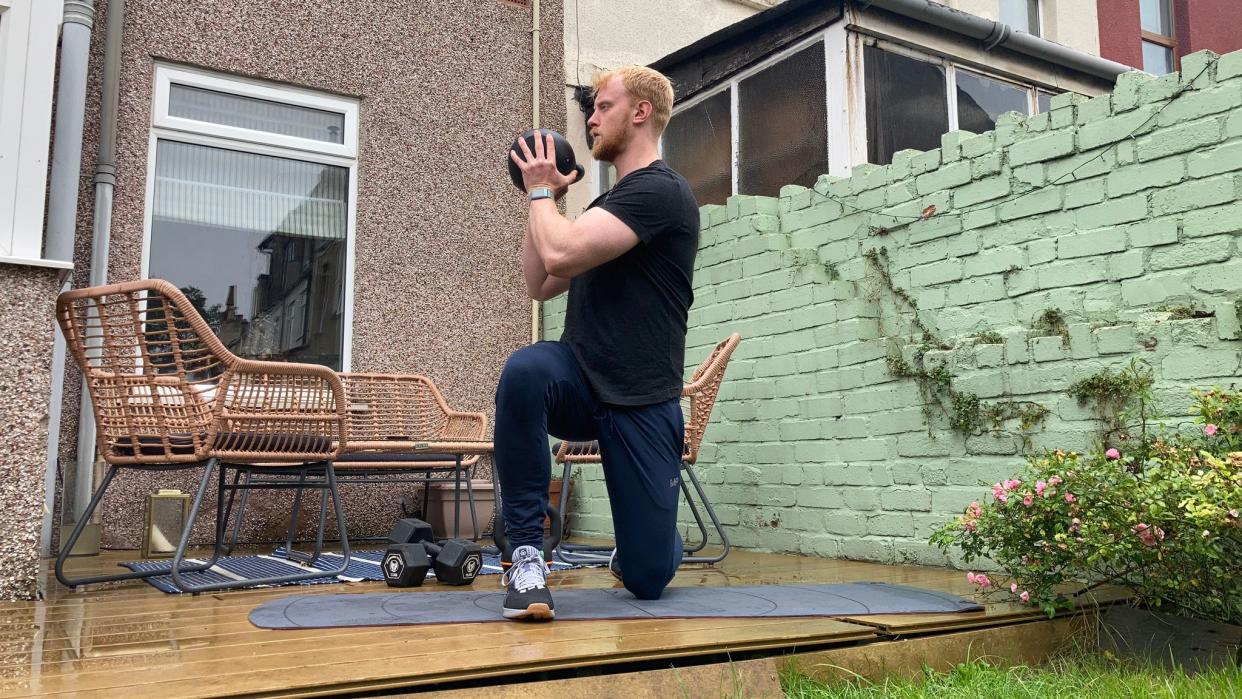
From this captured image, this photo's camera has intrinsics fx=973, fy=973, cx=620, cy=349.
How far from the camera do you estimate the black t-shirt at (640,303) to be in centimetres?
236

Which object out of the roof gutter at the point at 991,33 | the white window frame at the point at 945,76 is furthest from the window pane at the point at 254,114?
the roof gutter at the point at 991,33

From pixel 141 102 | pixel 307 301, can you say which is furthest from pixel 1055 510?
pixel 141 102

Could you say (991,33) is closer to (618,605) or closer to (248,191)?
(248,191)

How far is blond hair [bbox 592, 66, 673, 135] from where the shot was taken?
256 cm

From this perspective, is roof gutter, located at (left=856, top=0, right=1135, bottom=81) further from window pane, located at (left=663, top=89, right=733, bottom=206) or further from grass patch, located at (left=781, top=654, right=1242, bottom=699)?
grass patch, located at (left=781, top=654, right=1242, bottom=699)

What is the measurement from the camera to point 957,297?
3.43 m

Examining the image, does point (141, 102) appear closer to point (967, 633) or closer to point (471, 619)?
point (471, 619)

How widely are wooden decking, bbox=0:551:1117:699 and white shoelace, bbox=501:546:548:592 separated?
0.33ft

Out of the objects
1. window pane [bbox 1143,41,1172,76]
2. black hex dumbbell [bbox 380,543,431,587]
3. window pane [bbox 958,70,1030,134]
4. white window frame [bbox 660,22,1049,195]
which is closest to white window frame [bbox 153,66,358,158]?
white window frame [bbox 660,22,1049,195]

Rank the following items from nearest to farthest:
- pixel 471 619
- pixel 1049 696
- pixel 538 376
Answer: pixel 1049 696 < pixel 471 619 < pixel 538 376

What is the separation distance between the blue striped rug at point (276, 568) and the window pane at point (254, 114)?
7.55 feet

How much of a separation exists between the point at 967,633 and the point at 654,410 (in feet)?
2.86

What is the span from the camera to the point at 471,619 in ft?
6.97

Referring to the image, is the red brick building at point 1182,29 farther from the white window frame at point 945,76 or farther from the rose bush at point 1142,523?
the rose bush at point 1142,523
